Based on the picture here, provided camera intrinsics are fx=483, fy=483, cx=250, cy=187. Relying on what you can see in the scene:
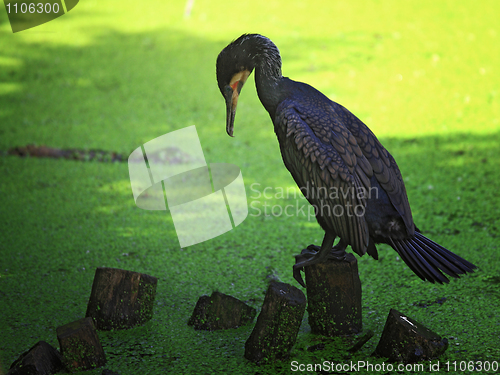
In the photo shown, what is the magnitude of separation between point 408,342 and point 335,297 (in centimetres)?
31

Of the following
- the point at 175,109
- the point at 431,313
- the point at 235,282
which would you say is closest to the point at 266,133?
the point at 175,109

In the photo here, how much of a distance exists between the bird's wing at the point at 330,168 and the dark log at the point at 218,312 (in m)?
0.53

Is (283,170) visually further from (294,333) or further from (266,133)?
(294,333)

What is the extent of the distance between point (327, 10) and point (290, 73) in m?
1.89

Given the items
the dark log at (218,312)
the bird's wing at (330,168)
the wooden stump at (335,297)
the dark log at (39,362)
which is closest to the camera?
the dark log at (39,362)

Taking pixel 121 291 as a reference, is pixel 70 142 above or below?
above

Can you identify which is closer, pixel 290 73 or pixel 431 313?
pixel 431 313

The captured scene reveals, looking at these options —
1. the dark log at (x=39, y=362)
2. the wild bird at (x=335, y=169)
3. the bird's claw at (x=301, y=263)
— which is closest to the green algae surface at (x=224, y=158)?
the dark log at (x=39, y=362)

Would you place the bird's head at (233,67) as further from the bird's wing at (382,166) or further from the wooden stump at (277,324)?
the wooden stump at (277,324)

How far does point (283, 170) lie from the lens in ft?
12.0

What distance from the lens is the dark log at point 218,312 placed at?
2.00 meters

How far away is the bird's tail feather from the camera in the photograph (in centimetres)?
179

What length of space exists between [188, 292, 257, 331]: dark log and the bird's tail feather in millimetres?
697

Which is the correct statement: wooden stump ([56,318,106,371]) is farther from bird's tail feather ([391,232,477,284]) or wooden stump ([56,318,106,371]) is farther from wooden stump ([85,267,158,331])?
bird's tail feather ([391,232,477,284])
